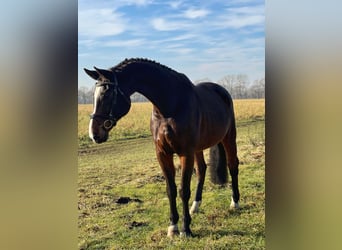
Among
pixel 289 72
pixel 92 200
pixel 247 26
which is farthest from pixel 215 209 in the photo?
pixel 247 26

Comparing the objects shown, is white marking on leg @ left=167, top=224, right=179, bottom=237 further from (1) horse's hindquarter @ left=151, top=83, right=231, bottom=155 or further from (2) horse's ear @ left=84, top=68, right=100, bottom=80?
(2) horse's ear @ left=84, top=68, right=100, bottom=80

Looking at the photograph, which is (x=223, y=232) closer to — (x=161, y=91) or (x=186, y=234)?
(x=186, y=234)

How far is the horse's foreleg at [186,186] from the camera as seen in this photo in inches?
95.6

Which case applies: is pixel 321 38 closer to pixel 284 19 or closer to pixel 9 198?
pixel 284 19

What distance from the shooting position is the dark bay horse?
2340mm

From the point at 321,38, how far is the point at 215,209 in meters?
1.23

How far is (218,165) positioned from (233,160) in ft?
0.34

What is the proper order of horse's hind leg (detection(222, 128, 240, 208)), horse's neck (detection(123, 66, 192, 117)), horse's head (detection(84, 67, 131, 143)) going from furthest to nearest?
horse's hind leg (detection(222, 128, 240, 208)), horse's neck (detection(123, 66, 192, 117)), horse's head (detection(84, 67, 131, 143))

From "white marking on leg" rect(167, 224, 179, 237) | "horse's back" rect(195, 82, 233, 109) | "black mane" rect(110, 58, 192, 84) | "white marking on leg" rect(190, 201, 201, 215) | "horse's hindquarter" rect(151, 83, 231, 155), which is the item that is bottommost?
"white marking on leg" rect(167, 224, 179, 237)

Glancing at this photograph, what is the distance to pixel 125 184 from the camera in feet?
8.43

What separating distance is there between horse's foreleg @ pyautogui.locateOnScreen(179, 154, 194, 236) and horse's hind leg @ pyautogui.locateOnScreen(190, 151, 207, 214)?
8cm

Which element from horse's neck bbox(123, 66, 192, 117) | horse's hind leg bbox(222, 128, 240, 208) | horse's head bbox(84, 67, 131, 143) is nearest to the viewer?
horse's head bbox(84, 67, 131, 143)

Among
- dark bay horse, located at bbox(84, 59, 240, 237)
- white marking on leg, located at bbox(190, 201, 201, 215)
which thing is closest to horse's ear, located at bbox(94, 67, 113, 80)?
dark bay horse, located at bbox(84, 59, 240, 237)

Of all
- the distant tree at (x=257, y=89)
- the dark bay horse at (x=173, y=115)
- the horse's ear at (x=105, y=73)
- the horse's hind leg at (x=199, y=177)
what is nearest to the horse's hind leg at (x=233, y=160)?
the dark bay horse at (x=173, y=115)
